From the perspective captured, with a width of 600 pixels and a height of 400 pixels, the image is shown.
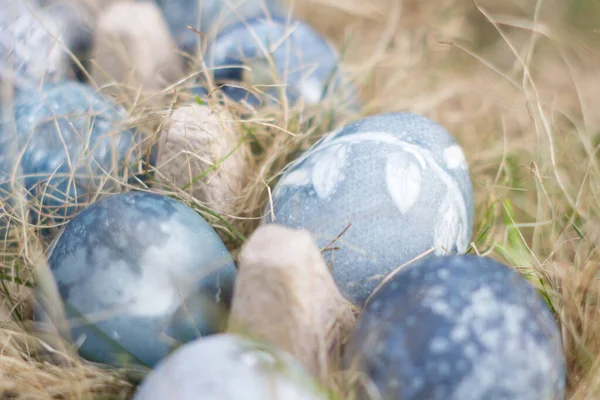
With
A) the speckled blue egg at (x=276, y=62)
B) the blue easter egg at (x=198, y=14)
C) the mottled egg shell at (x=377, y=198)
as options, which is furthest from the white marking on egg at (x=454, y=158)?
the blue easter egg at (x=198, y=14)

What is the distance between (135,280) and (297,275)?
0.62 feet

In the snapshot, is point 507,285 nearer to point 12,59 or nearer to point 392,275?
point 392,275

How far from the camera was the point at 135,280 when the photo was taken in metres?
0.72

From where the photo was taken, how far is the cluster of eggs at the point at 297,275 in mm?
627

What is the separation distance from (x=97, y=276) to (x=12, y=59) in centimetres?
55

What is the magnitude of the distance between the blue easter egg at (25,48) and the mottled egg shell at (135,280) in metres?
0.43

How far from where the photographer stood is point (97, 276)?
0.72 m

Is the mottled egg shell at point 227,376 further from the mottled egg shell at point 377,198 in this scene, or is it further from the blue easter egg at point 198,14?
the blue easter egg at point 198,14

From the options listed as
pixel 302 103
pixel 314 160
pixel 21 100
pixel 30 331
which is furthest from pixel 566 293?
pixel 21 100

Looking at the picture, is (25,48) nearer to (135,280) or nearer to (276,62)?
(276,62)

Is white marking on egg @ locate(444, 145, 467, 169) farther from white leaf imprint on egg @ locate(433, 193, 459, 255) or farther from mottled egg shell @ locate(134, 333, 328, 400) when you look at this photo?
mottled egg shell @ locate(134, 333, 328, 400)

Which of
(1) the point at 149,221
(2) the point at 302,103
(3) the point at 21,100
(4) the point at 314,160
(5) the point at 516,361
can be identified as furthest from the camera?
(2) the point at 302,103

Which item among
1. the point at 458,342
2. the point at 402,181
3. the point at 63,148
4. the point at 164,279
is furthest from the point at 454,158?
the point at 63,148

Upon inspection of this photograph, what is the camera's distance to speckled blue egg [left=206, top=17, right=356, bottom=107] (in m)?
1.12
